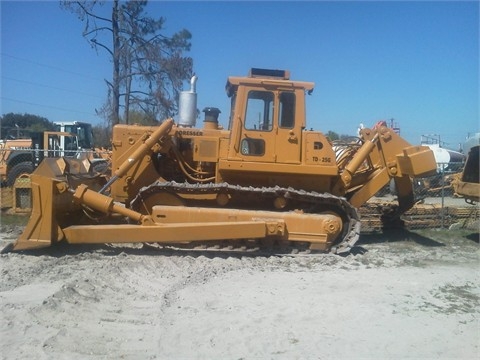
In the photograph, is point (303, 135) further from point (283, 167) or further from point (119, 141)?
point (119, 141)

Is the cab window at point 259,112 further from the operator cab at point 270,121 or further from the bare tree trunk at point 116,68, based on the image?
the bare tree trunk at point 116,68

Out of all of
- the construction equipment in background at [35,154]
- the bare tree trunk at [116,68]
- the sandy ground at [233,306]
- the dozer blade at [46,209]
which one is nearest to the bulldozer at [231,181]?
the dozer blade at [46,209]

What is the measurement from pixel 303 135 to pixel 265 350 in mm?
4745

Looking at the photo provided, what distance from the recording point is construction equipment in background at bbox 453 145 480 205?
10.5 m

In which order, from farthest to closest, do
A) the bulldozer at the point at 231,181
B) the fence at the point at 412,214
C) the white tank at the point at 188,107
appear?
the fence at the point at 412,214 → the white tank at the point at 188,107 → the bulldozer at the point at 231,181

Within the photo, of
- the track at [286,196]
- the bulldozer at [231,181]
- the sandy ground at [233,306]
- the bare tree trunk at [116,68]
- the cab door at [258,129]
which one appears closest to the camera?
the sandy ground at [233,306]

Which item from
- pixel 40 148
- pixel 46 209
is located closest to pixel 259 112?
pixel 46 209

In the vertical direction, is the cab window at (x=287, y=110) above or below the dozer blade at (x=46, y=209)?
above

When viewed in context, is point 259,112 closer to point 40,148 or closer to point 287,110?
point 287,110

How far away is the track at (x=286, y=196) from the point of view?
8.35 m

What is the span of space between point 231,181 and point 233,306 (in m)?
3.38

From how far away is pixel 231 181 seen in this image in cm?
884

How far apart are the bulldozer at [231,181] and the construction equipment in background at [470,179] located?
212cm

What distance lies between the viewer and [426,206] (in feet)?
39.8
